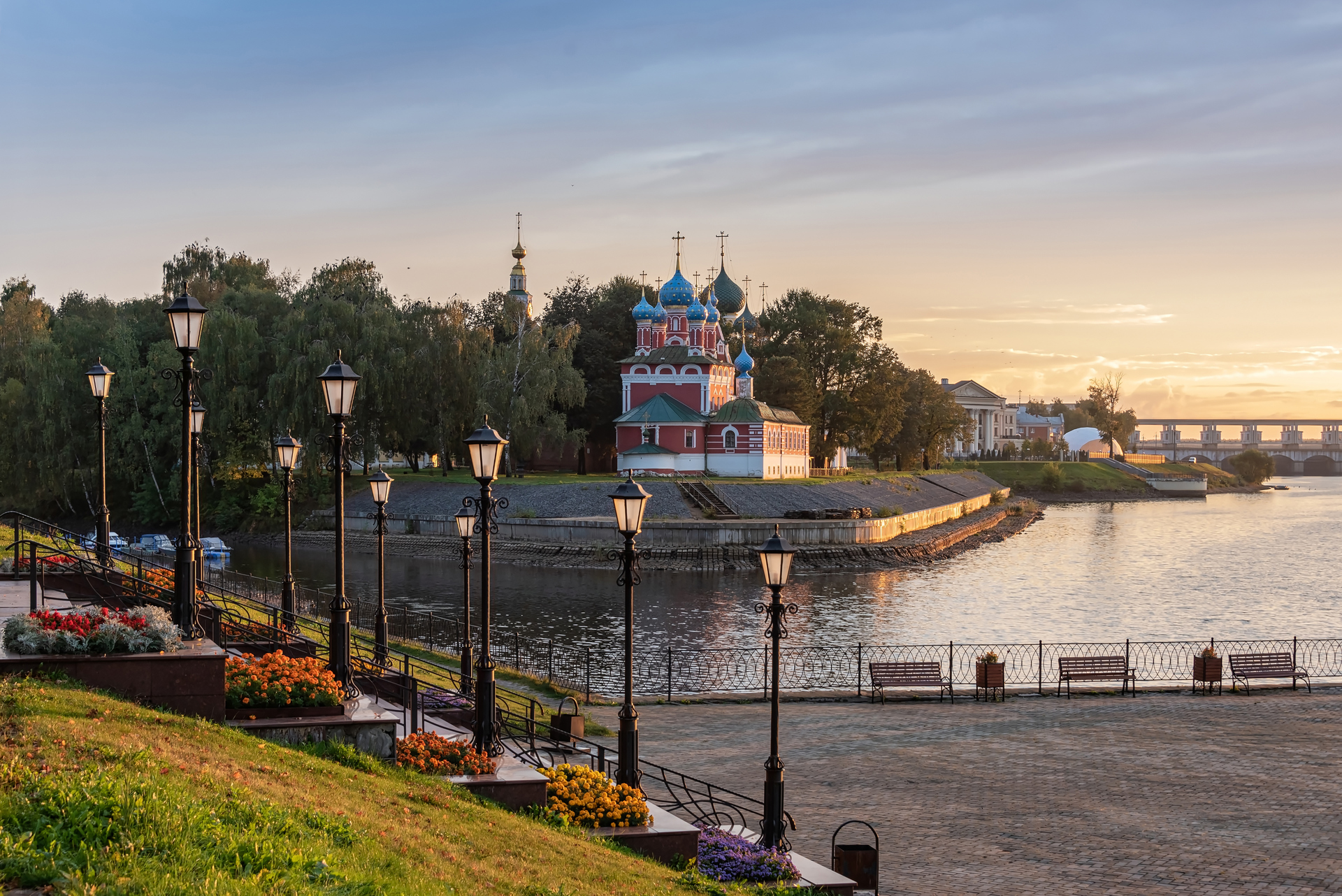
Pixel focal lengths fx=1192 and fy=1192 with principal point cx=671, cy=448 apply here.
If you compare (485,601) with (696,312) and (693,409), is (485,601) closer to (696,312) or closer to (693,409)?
(693,409)

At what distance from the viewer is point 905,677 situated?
23.6m

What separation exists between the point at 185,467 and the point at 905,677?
14.6m

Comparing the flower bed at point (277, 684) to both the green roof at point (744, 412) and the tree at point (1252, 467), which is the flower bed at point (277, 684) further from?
the tree at point (1252, 467)

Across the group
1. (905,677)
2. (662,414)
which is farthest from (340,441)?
(662,414)

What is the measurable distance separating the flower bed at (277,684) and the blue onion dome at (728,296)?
85826 millimetres

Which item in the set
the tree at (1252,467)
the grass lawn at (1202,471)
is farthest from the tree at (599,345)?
the tree at (1252,467)

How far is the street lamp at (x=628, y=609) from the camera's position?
12.9 metres

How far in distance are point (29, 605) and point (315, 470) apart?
165 feet

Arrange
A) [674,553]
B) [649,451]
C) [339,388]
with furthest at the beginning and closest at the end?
[649,451], [674,553], [339,388]

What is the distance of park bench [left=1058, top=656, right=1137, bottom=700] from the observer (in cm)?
2364

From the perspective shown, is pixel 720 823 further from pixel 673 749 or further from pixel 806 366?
pixel 806 366

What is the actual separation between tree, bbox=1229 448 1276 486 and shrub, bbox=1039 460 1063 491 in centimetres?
4335

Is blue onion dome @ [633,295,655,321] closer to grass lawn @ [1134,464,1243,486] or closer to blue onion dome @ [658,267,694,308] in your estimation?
blue onion dome @ [658,267,694,308]

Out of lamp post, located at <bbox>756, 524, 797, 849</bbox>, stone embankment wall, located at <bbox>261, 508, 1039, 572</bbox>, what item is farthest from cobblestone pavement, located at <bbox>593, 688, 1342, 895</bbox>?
stone embankment wall, located at <bbox>261, 508, 1039, 572</bbox>
